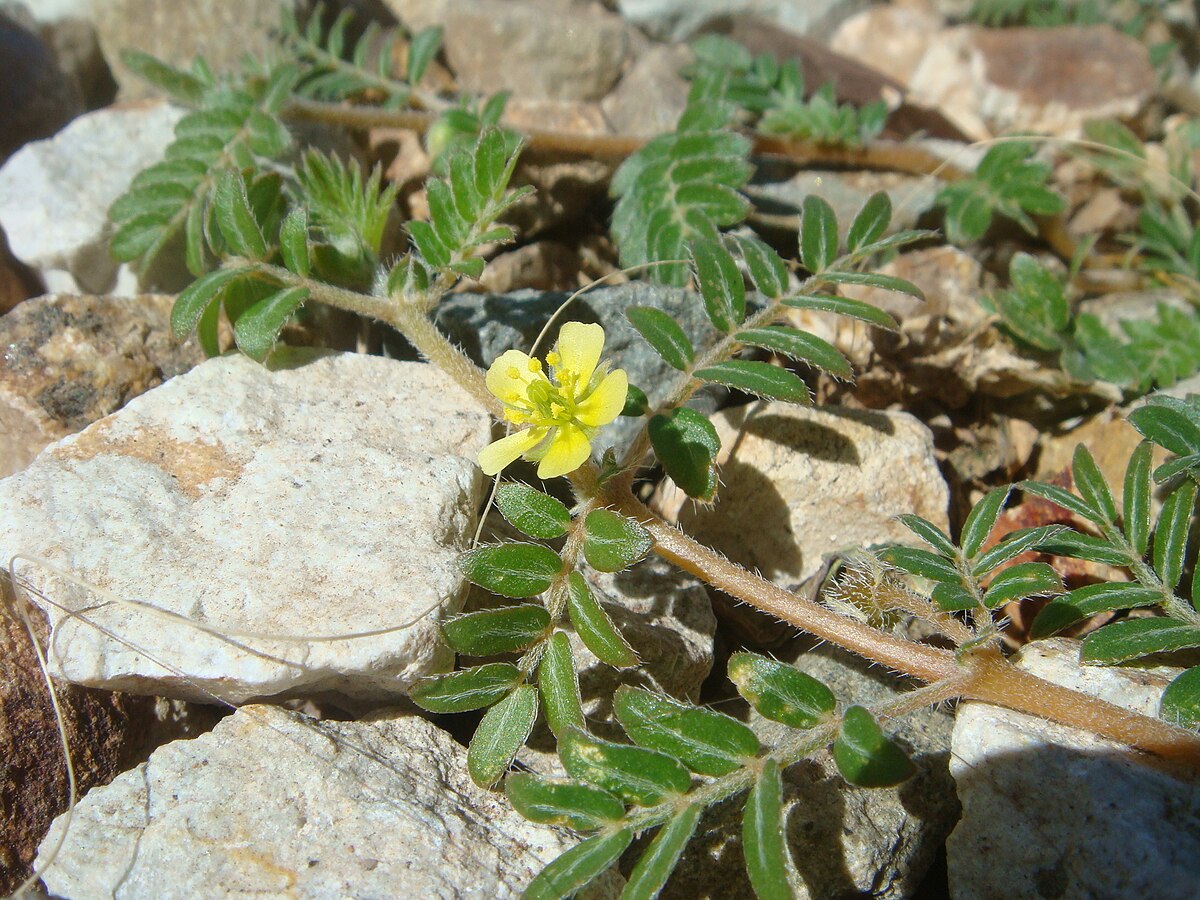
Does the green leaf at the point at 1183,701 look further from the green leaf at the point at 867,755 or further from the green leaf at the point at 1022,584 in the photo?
the green leaf at the point at 867,755

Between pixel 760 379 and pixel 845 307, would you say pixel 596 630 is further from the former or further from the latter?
pixel 845 307

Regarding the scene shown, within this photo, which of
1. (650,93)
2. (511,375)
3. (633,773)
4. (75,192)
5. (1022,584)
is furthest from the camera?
(650,93)

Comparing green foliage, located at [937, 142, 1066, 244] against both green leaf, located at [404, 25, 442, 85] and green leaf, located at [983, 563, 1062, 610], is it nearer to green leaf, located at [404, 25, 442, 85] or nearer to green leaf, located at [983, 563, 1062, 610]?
green leaf, located at [983, 563, 1062, 610]

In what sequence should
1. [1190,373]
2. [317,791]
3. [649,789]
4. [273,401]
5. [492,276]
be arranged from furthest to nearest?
[492,276]
[1190,373]
[273,401]
[317,791]
[649,789]

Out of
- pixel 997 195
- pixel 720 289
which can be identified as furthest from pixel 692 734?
pixel 997 195

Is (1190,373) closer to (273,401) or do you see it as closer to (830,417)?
(830,417)

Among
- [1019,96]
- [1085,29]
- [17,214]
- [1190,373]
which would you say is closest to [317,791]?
[17,214]
